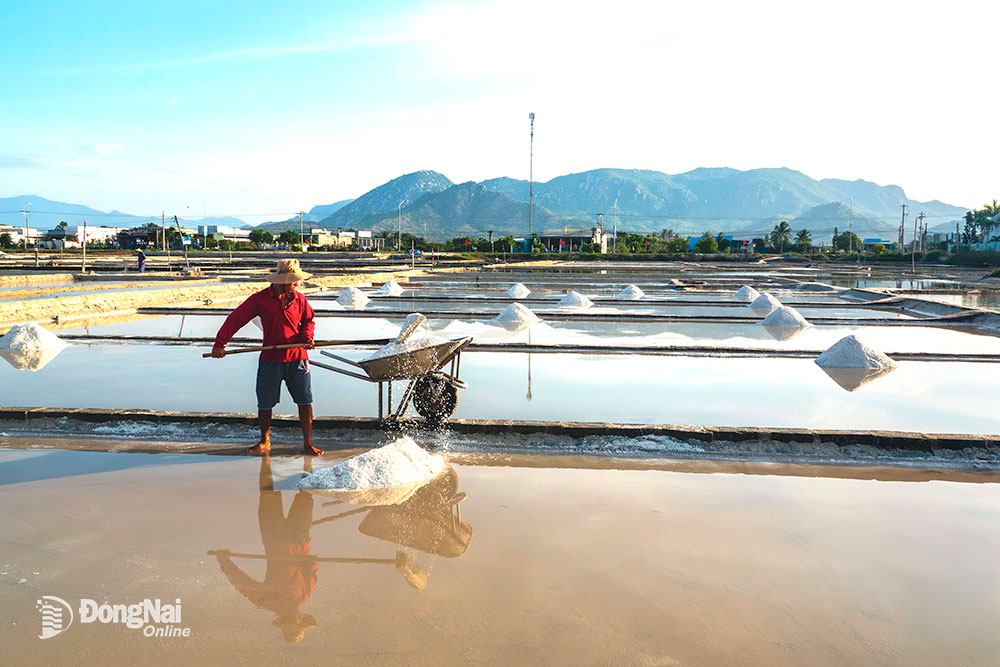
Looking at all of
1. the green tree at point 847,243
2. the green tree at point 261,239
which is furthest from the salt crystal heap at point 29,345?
the green tree at point 261,239

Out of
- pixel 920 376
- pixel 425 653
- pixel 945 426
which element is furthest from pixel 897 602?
pixel 920 376

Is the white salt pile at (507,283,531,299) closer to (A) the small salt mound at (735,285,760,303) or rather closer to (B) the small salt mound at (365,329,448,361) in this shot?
(A) the small salt mound at (735,285,760,303)

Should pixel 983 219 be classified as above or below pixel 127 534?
above

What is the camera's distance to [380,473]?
3.88 metres

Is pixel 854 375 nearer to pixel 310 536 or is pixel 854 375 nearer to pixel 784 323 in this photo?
pixel 784 323

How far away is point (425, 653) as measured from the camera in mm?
2277

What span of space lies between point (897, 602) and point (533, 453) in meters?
2.31

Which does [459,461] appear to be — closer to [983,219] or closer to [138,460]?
[138,460]

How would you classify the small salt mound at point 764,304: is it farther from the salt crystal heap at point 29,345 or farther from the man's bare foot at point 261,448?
the salt crystal heap at point 29,345

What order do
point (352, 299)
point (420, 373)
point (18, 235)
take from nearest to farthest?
point (420, 373) → point (352, 299) → point (18, 235)

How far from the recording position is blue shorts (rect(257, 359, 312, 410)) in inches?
170

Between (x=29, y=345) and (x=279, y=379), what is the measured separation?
619 centimetres

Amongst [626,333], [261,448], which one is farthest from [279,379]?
[626,333]

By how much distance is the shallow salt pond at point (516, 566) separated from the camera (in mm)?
2336
